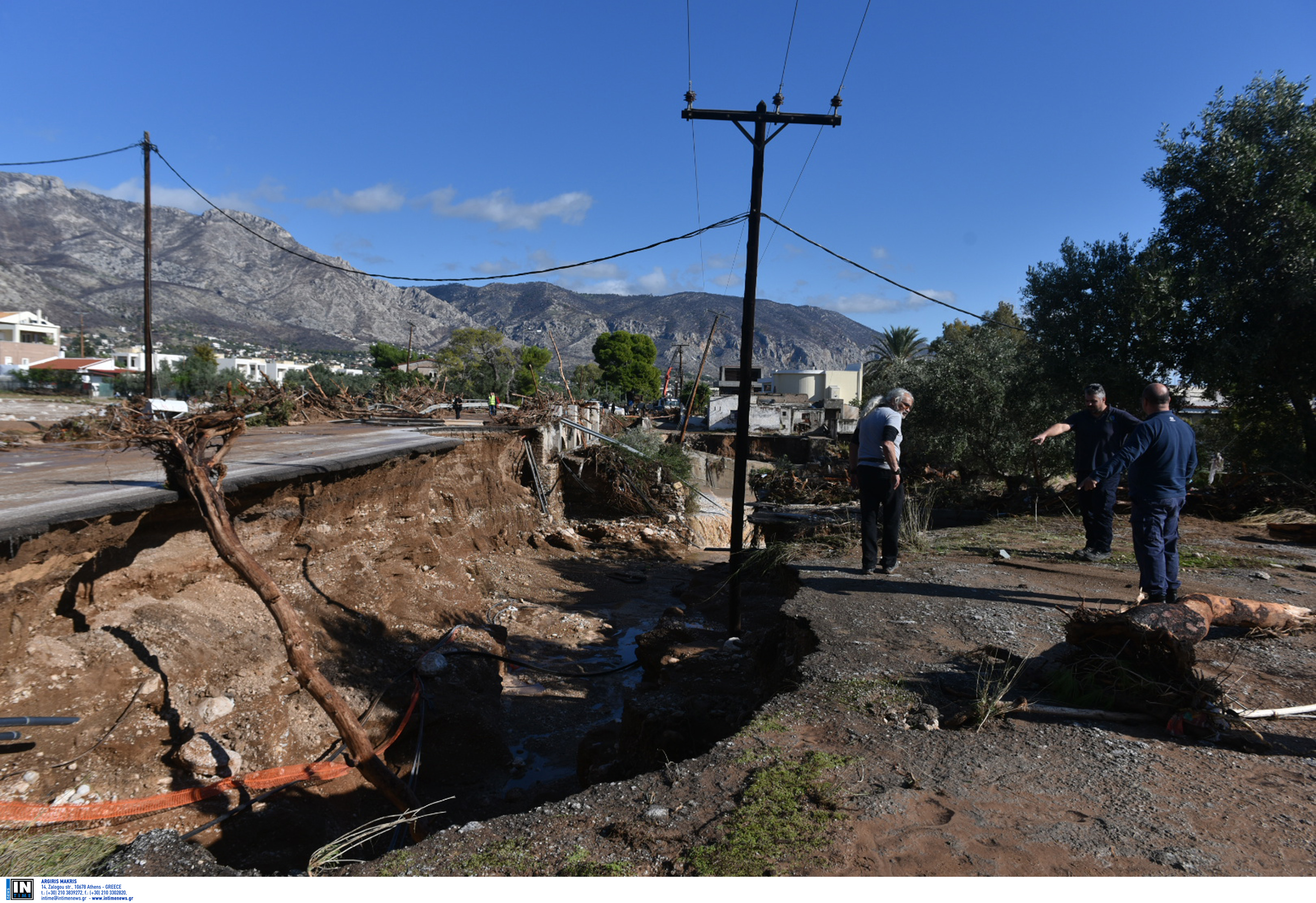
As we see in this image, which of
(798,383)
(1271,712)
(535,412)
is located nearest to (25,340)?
(798,383)

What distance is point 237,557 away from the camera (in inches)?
193

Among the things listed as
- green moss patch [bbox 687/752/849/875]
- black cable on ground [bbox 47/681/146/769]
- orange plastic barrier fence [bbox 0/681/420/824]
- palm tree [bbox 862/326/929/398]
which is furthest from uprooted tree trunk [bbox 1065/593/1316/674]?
palm tree [bbox 862/326/929/398]

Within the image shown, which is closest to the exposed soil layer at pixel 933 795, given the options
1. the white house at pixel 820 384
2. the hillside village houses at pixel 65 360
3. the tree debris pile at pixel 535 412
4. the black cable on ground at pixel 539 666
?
the black cable on ground at pixel 539 666

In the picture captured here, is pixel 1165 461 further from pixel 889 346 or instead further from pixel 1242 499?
pixel 889 346

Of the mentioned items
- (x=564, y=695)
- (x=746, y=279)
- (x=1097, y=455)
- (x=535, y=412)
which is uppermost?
(x=746, y=279)

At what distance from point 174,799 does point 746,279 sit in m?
6.65

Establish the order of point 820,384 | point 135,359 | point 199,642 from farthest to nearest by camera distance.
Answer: point 135,359 < point 820,384 < point 199,642

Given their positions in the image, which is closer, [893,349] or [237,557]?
[237,557]

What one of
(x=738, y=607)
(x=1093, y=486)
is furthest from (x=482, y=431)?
(x=1093, y=486)

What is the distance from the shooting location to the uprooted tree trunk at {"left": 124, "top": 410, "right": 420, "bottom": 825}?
4910 mm

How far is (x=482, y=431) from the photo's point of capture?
551 inches

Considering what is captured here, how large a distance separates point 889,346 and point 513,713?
2139 inches

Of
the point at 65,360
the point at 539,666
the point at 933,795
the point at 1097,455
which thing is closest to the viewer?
the point at 933,795

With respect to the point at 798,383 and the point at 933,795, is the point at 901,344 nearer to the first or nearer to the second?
the point at 798,383
